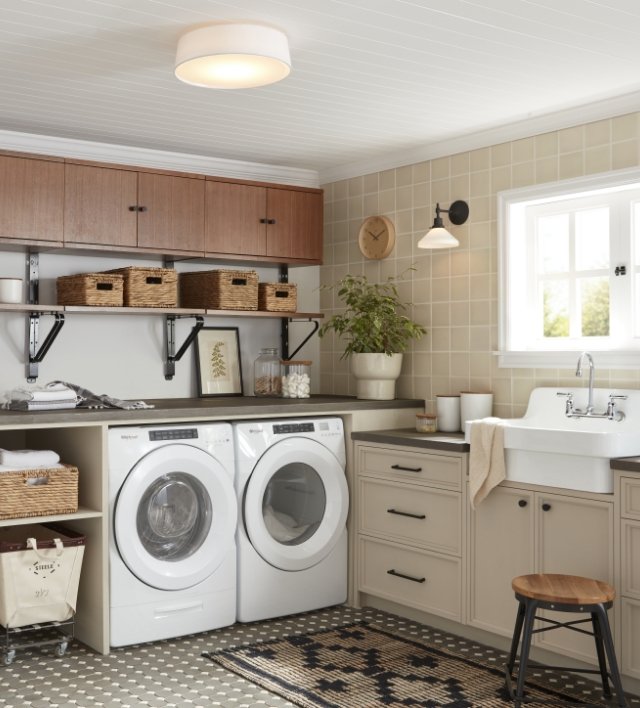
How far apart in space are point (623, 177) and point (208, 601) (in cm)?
245

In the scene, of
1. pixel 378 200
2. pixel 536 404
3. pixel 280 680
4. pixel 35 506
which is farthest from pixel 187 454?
pixel 378 200

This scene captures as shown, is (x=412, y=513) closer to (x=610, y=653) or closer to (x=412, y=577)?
(x=412, y=577)

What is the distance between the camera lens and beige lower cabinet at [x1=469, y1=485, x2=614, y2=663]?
3232 millimetres

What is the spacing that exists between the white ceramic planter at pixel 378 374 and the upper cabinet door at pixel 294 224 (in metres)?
0.66

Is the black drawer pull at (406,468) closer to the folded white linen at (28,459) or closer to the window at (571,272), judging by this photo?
the window at (571,272)

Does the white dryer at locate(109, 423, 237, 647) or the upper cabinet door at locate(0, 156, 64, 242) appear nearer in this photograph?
the white dryer at locate(109, 423, 237, 647)

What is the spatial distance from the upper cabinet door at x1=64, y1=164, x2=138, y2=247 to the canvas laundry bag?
134cm

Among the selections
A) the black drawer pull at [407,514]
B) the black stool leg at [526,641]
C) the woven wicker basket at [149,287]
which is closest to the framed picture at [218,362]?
the woven wicker basket at [149,287]

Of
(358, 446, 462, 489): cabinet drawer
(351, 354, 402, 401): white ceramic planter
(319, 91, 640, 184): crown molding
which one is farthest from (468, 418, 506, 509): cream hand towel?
(319, 91, 640, 184): crown molding

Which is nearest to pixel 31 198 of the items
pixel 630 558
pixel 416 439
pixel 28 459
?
pixel 28 459

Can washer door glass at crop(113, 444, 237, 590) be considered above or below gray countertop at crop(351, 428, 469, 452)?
below

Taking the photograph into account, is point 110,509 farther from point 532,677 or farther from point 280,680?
point 532,677

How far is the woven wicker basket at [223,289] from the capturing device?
447cm

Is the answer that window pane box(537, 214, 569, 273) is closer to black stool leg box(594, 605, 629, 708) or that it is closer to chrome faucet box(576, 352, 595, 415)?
chrome faucet box(576, 352, 595, 415)
